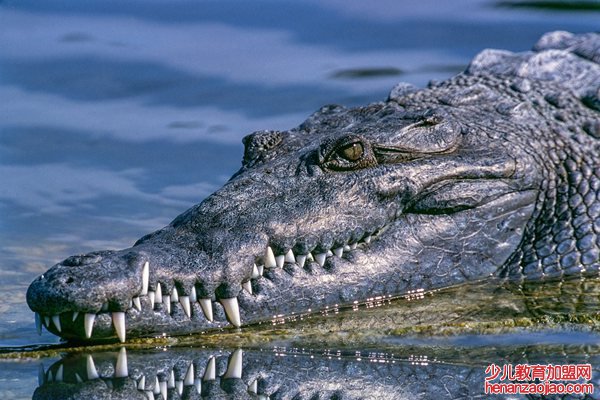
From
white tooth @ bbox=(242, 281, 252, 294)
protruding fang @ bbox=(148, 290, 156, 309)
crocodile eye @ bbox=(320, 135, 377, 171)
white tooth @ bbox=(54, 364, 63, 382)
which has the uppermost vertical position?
crocodile eye @ bbox=(320, 135, 377, 171)

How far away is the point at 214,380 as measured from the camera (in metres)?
4.44

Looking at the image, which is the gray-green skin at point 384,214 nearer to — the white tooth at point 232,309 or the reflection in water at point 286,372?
the white tooth at point 232,309

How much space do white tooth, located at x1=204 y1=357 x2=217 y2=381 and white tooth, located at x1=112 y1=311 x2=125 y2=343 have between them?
0.38m

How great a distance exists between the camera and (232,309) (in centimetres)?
505

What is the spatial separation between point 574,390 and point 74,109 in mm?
6552

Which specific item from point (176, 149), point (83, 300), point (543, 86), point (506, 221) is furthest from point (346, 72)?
point (83, 300)

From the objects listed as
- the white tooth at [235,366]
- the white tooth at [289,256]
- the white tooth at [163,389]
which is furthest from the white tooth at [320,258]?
the white tooth at [163,389]

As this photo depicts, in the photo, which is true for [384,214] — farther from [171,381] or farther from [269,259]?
[171,381]

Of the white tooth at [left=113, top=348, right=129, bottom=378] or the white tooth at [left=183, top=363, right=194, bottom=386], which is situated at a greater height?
the white tooth at [left=113, top=348, right=129, bottom=378]

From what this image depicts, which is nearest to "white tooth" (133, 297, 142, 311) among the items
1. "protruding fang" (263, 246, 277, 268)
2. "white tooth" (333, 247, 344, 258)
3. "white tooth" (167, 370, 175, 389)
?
"white tooth" (167, 370, 175, 389)

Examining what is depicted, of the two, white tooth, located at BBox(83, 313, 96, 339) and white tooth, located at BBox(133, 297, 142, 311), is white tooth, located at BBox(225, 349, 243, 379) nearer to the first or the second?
white tooth, located at BBox(133, 297, 142, 311)

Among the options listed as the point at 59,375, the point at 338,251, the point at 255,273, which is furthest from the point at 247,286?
the point at 59,375

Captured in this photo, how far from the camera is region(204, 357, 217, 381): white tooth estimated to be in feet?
14.6

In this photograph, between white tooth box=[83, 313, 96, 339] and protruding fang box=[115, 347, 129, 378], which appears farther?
white tooth box=[83, 313, 96, 339]
